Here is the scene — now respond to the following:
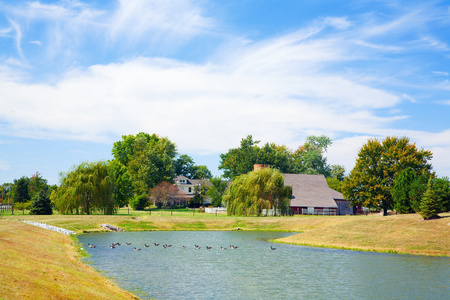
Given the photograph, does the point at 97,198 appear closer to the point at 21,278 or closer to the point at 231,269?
the point at 231,269

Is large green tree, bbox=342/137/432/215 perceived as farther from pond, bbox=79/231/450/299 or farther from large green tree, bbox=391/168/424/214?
pond, bbox=79/231/450/299

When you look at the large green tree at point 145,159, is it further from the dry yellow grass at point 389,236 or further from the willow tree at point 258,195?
the dry yellow grass at point 389,236

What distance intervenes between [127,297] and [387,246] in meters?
27.5

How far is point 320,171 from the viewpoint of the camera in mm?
141750

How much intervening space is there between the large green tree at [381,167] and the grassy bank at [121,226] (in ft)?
55.6

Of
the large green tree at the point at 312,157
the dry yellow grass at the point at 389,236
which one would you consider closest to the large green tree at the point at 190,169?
the large green tree at the point at 312,157

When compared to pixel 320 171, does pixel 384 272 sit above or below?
below

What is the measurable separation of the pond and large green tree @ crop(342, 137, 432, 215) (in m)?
36.2

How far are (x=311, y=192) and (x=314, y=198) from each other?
2634 mm

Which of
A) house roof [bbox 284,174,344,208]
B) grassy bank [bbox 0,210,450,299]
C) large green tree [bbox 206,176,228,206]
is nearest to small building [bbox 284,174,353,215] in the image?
house roof [bbox 284,174,344,208]

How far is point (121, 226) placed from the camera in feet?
188

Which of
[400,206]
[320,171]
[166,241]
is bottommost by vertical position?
[166,241]

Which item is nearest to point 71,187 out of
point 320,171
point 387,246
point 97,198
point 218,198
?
point 97,198

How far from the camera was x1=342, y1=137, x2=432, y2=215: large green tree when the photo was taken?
71250 millimetres
